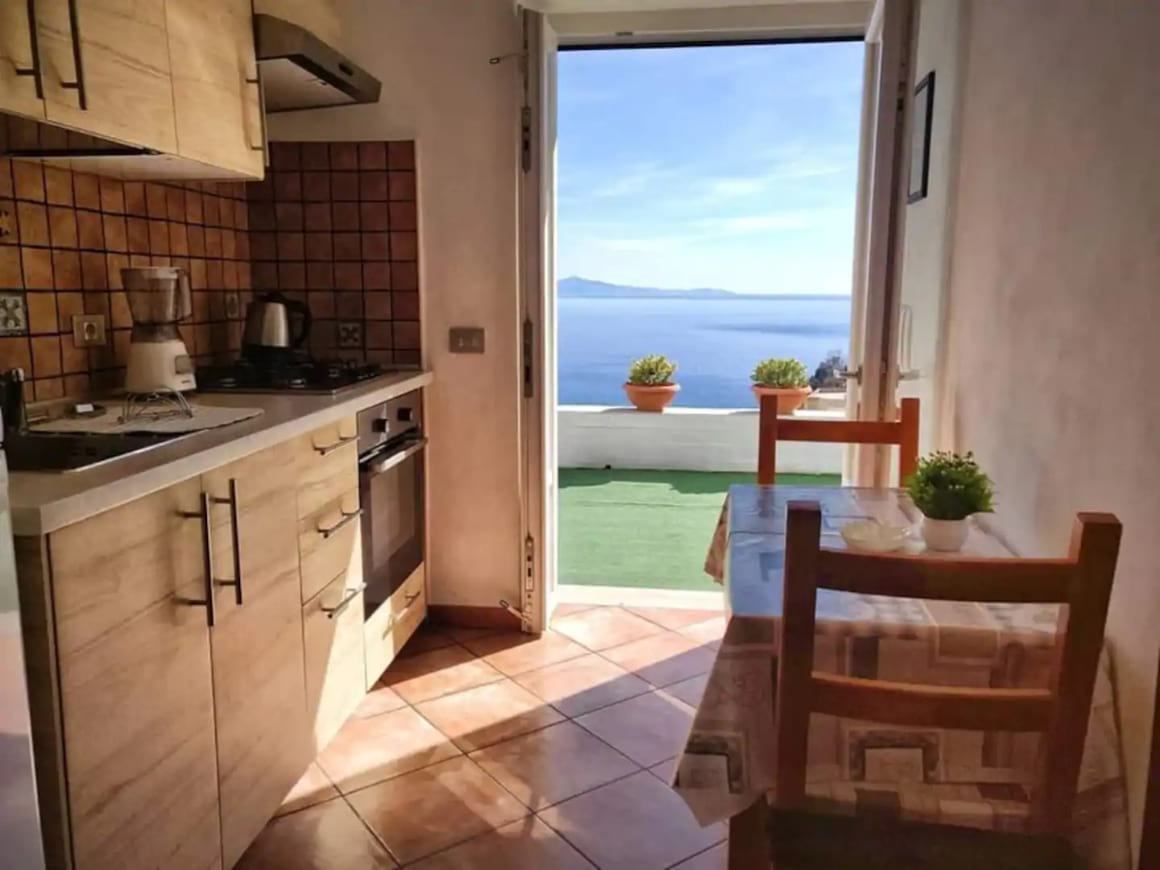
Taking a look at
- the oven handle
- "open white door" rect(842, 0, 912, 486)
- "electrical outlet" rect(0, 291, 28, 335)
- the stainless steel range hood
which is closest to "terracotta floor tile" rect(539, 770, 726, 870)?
the oven handle

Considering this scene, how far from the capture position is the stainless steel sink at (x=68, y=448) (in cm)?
142

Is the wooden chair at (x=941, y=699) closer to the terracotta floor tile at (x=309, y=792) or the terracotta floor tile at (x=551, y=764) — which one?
the terracotta floor tile at (x=551, y=764)

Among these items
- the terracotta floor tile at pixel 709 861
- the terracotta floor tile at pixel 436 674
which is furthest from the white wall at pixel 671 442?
the terracotta floor tile at pixel 709 861

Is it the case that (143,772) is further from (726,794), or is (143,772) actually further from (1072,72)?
(1072,72)

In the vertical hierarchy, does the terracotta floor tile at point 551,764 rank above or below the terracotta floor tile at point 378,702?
below

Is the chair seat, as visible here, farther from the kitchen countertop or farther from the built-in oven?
Answer: the built-in oven

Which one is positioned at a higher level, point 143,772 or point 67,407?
point 67,407

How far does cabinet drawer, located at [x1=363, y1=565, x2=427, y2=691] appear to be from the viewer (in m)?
2.59

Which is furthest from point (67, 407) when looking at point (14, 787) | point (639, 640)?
point (639, 640)

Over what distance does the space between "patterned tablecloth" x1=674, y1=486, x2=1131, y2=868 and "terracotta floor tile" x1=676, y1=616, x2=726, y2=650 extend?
5.69 feet

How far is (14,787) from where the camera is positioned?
107cm

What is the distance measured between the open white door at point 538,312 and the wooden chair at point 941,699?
1.92 meters

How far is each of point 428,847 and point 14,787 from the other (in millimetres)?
1068

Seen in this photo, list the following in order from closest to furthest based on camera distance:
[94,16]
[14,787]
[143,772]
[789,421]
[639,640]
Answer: [14,787] → [143,772] → [94,16] → [789,421] → [639,640]
